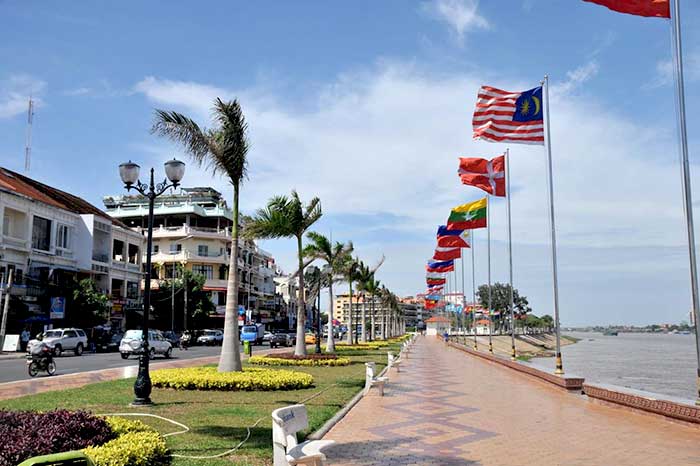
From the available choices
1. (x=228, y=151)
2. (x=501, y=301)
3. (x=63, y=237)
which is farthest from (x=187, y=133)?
(x=501, y=301)

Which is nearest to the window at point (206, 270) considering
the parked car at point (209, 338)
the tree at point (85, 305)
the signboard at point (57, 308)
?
the parked car at point (209, 338)

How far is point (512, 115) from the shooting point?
1878 cm

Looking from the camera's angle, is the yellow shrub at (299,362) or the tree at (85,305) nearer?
the yellow shrub at (299,362)

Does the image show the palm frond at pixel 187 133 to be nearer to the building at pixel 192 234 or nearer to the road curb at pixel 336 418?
the road curb at pixel 336 418

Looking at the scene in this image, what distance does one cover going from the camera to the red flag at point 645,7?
440 inches

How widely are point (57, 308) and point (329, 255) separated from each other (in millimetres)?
19404

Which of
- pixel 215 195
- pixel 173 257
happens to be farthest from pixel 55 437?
pixel 215 195

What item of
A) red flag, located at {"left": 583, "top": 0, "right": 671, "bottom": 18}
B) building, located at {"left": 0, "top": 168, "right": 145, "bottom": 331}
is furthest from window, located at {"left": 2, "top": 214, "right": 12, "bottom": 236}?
red flag, located at {"left": 583, "top": 0, "right": 671, "bottom": 18}

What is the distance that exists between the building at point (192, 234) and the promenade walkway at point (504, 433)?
51.4 metres

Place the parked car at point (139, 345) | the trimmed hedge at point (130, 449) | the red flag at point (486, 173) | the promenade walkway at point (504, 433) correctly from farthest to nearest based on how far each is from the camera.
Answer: the parked car at point (139, 345), the red flag at point (486, 173), the promenade walkway at point (504, 433), the trimmed hedge at point (130, 449)

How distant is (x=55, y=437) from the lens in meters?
5.92

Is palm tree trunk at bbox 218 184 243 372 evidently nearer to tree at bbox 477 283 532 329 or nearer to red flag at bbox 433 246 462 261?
red flag at bbox 433 246 462 261

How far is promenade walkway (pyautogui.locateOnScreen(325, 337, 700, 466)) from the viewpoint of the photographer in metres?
7.73

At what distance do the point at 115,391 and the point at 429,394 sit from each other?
7.66 metres
